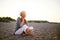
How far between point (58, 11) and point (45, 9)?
32cm

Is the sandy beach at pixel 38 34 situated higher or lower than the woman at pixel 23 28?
lower

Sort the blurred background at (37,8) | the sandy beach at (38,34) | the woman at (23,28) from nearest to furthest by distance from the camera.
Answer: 1. the sandy beach at (38,34)
2. the woman at (23,28)
3. the blurred background at (37,8)

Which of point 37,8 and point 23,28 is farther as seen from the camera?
point 37,8

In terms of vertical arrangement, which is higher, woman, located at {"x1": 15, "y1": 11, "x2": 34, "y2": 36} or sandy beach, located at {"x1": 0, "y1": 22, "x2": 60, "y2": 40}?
woman, located at {"x1": 15, "y1": 11, "x2": 34, "y2": 36}

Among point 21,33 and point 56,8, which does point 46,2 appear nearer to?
point 56,8

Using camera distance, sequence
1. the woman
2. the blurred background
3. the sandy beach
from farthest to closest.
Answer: the blurred background
the woman
the sandy beach

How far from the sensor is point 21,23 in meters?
2.58

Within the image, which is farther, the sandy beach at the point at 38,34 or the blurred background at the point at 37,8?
the blurred background at the point at 37,8

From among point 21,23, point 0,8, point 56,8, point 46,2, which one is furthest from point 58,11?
point 21,23

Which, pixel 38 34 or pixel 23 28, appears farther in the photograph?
pixel 38 34

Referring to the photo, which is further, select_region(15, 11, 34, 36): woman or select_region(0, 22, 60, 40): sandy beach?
select_region(15, 11, 34, 36): woman

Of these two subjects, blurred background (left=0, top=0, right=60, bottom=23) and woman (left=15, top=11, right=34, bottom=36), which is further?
blurred background (left=0, top=0, right=60, bottom=23)

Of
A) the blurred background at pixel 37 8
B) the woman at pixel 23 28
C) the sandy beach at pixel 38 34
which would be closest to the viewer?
the sandy beach at pixel 38 34

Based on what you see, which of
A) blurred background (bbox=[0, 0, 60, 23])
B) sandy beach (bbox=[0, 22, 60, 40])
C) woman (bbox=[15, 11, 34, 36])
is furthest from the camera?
blurred background (bbox=[0, 0, 60, 23])
